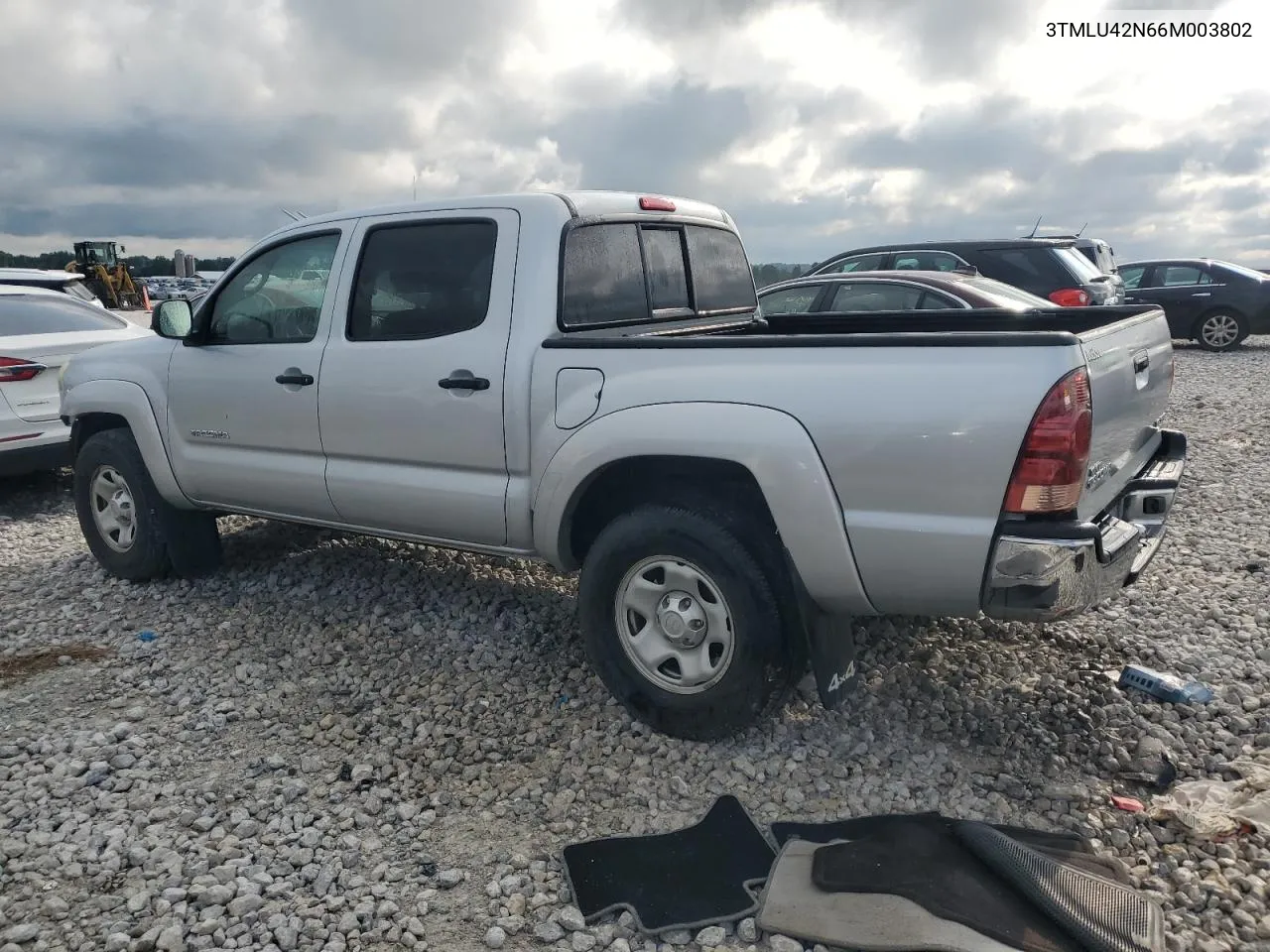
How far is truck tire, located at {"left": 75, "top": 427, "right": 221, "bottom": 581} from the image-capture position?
17.9 feet

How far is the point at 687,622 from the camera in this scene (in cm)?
357

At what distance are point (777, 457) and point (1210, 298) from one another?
15.1 meters

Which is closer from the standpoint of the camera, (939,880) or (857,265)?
(939,880)

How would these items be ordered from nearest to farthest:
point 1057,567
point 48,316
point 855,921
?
point 855,921 < point 1057,567 < point 48,316

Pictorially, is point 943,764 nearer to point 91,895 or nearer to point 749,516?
point 749,516

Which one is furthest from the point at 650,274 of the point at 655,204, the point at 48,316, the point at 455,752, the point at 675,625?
the point at 48,316

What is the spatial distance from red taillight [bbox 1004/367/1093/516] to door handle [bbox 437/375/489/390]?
79.7 inches

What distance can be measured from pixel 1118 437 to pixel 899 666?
1.46 meters

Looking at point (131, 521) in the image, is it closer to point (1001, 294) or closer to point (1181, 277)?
point (1001, 294)

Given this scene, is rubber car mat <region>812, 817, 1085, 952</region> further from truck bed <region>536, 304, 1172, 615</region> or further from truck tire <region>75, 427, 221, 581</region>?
truck tire <region>75, 427, 221, 581</region>

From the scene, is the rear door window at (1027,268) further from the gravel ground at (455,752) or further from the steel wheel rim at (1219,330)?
the gravel ground at (455,752)

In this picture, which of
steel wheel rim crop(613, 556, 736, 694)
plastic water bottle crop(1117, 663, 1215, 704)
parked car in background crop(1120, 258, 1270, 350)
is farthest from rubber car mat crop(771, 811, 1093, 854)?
parked car in background crop(1120, 258, 1270, 350)

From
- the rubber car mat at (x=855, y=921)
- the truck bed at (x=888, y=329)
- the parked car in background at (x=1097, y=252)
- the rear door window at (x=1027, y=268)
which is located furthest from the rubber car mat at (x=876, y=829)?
the parked car in background at (x=1097, y=252)

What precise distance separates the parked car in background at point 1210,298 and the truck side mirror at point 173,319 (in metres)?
14.5
